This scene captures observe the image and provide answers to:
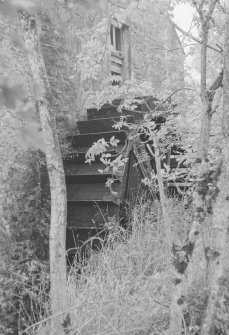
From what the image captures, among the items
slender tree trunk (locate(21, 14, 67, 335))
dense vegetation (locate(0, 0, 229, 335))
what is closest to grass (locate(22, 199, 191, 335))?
dense vegetation (locate(0, 0, 229, 335))

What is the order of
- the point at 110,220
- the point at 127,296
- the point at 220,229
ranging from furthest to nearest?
the point at 110,220
the point at 127,296
the point at 220,229

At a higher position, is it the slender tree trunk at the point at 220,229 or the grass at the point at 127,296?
the slender tree trunk at the point at 220,229

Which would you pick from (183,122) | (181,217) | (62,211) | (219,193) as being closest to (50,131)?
(62,211)

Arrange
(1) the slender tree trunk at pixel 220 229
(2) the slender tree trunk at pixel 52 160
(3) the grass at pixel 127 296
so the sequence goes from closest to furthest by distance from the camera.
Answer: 1. (1) the slender tree trunk at pixel 220 229
2. (3) the grass at pixel 127 296
3. (2) the slender tree trunk at pixel 52 160

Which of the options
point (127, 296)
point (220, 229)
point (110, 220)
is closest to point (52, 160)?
point (127, 296)

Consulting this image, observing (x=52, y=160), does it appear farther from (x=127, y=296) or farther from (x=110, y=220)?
(x=110, y=220)

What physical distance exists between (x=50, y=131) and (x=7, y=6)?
205 centimetres

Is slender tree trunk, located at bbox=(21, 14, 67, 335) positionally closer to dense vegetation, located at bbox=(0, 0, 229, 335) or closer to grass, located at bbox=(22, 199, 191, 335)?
dense vegetation, located at bbox=(0, 0, 229, 335)

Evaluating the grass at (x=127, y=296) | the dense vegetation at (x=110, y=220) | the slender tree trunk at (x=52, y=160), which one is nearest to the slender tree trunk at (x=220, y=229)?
the dense vegetation at (x=110, y=220)

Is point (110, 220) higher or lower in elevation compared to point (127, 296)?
higher

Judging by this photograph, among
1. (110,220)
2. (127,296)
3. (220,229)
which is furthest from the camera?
(110,220)

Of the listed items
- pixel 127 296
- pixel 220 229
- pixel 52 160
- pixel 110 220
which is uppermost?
pixel 52 160

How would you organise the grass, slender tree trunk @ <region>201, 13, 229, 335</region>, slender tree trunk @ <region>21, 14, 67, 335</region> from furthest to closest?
slender tree trunk @ <region>21, 14, 67, 335</region> < the grass < slender tree trunk @ <region>201, 13, 229, 335</region>

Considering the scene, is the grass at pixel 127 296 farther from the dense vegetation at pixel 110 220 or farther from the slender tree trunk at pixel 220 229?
the slender tree trunk at pixel 220 229
